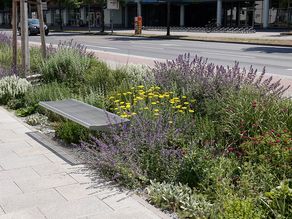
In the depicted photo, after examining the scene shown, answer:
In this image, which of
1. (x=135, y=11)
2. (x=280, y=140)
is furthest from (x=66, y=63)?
(x=135, y=11)

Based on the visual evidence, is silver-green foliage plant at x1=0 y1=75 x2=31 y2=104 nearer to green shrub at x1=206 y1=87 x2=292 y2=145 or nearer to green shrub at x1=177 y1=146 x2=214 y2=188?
green shrub at x1=206 y1=87 x2=292 y2=145

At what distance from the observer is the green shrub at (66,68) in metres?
9.94

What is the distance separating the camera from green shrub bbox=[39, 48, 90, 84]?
9.94m

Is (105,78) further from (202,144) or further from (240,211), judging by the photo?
(240,211)

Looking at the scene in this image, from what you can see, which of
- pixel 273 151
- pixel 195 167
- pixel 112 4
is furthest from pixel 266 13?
A: pixel 195 167

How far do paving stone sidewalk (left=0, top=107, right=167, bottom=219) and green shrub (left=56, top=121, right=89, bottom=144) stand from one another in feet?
1.36

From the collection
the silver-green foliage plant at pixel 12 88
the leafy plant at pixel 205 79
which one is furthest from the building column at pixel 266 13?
the leafy plant at pixel 205 79

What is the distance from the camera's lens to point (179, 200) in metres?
4.04

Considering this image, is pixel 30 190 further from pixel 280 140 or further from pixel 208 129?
pixel 280 140

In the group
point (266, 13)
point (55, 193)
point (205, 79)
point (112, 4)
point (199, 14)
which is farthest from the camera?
point (199, 14)

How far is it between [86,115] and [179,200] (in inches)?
102

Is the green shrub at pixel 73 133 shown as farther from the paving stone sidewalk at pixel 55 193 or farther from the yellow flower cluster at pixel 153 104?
the yellow flower cluster at pixel 153 104

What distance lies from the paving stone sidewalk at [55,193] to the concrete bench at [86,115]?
56 cm

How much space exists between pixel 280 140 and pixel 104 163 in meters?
1.89
